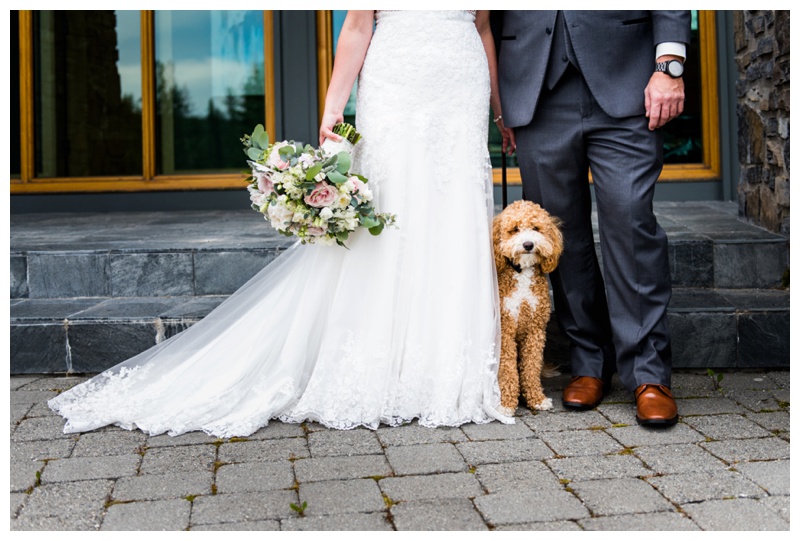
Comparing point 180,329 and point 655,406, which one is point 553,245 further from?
point 180,329

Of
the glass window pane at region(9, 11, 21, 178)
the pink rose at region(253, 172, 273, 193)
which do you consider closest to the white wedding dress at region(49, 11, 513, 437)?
the pink rose at region(253, 172, 273, 193)

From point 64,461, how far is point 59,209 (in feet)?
15.4

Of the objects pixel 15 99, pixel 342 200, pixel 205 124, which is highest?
pixel 15 99

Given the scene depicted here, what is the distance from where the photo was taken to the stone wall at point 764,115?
450 centimetres

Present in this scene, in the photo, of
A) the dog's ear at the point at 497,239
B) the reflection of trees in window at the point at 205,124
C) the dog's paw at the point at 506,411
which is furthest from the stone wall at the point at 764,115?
the reflection of trees in window at the point at 205,124

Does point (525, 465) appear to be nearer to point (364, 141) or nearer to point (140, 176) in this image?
point (364, 141)

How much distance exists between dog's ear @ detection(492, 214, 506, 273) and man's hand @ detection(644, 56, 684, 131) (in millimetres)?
680

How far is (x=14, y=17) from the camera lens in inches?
275

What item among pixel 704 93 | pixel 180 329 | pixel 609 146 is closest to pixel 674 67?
pixel 609 146

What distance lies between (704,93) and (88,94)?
526 centimetres

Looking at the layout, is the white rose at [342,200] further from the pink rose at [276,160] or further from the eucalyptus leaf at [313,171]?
the pink rose at [276,160]

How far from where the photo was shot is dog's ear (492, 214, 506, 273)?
10.4 feet

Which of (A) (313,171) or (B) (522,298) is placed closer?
(A) (313,171)

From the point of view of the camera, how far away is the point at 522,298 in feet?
10.6
